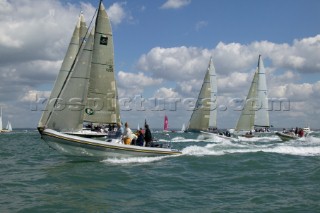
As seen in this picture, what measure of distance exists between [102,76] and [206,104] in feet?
123

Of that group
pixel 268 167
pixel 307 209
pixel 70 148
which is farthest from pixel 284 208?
pixel 70 148

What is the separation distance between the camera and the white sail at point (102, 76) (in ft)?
87.8

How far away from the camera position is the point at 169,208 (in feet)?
40.1

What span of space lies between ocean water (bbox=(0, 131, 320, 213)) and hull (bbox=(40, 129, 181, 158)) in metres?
0.50

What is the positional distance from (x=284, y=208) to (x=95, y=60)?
1850 centimetres

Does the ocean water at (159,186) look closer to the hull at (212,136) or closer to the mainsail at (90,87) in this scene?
the mainsail at (90,87)

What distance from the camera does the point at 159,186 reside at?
15.9m

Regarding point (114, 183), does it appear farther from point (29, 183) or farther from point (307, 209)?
point (307, 209)

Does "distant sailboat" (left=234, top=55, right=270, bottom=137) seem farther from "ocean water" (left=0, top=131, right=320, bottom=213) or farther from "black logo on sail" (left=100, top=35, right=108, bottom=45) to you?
"black logo on sail" (left=100, top=35, right=108, bottom=45)

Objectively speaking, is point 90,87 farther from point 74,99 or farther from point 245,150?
point 245,150

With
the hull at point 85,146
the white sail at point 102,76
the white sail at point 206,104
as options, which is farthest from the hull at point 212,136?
the hull at point 85,146

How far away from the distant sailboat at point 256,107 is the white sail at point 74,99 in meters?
43.9

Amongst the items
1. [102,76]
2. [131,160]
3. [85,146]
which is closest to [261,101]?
[102,76]

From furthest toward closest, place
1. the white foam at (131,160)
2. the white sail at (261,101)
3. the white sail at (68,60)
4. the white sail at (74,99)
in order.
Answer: the white sail at (261,101)
the white sail at (68,60)
the white sail at (74,99)
the white foam at (131,160)
